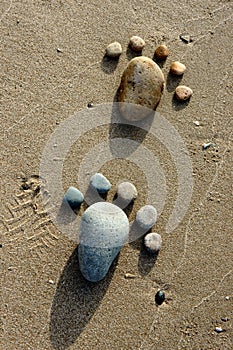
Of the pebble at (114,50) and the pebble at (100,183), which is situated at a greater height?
the pebble at (114,50)

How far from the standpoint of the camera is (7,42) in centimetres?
304

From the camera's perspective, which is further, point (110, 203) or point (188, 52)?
point (188, 52)

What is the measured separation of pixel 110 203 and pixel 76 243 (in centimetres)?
32

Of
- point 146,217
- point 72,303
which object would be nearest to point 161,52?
point 146,217

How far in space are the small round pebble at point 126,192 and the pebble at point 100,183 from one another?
73 millimetres

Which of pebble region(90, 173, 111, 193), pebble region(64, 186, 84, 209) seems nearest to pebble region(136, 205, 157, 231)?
pebble region(90, 173, 111, 193)

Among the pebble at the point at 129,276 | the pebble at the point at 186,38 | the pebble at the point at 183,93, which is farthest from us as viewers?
the pebble at the point at 186,38

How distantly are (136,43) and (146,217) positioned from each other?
1113 mm

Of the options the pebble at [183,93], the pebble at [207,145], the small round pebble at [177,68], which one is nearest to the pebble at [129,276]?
the pebble at [207,145]

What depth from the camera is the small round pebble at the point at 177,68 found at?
3.07 m

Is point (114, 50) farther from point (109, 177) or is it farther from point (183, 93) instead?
point (109, 177)

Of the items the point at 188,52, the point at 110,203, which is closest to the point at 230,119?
the point at 188,52

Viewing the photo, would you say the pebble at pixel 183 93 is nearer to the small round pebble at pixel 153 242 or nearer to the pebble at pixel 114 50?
the pebble at pixel 114 50

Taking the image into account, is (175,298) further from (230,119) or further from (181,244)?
(230,119)
